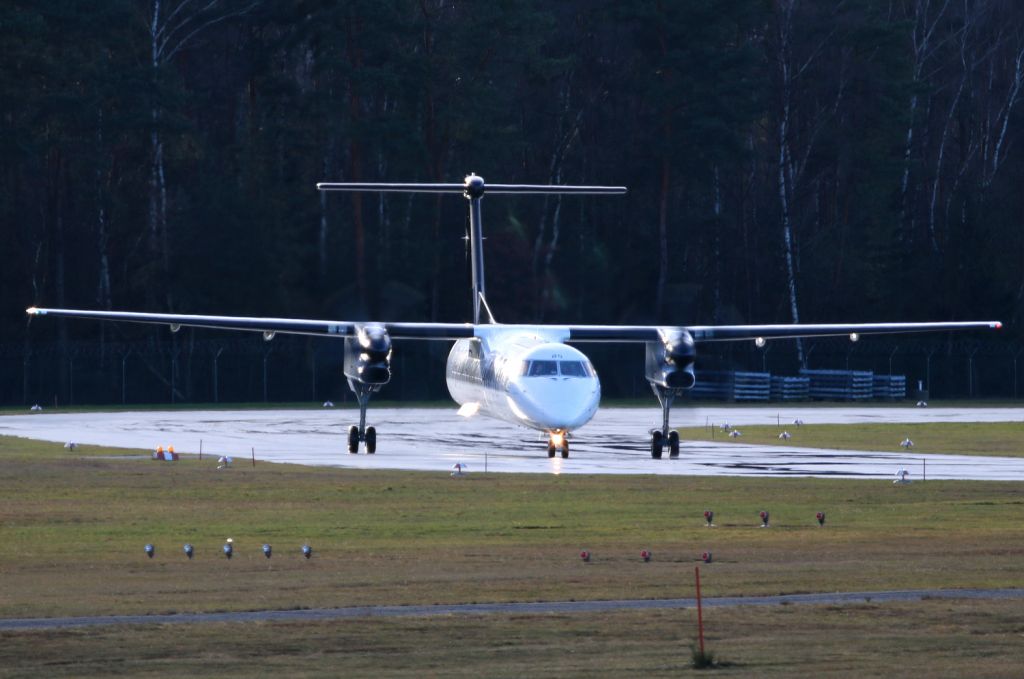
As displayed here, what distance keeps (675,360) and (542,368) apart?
14.8 ft

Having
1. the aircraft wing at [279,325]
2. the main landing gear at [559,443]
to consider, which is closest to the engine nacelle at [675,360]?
the main landing gear at [559,443]

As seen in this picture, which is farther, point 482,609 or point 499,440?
point 499,440

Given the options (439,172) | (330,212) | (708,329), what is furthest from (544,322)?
(708,329)

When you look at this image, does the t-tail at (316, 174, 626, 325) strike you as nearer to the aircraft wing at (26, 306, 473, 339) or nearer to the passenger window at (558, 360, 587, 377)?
the aircraft wing at (26, 306, 473, 339)

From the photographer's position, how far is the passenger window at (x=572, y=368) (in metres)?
34.9

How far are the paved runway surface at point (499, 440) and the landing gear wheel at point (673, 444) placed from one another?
35 cm

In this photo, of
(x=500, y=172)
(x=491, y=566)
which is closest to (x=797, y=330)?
(x=491, y=566)

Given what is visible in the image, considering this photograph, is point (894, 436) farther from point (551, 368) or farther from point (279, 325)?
point (279, 325)

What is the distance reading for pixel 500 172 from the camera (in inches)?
3115

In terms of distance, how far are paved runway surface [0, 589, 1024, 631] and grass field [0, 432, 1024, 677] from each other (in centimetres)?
42

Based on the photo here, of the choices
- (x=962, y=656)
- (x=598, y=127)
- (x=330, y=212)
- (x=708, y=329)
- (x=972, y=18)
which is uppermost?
(x=972, y=18)

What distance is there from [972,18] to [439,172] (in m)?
35.7

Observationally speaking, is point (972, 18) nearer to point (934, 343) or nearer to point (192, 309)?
point (934, 343)

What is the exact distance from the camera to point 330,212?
58938 millimetres
